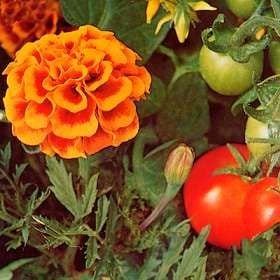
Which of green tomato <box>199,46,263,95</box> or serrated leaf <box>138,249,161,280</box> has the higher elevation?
green tomato <box>199,46,263,95</box>

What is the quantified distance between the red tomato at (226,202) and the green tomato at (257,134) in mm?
33

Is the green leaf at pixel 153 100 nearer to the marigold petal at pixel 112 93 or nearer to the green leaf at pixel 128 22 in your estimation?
the green leaf at pixel 128 22

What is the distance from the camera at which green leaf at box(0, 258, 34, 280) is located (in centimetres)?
85

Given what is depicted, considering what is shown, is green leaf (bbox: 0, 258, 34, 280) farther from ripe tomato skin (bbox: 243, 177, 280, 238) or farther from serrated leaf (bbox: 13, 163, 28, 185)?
ripe tomato skin (bbox: 243, 177, 280, 238)

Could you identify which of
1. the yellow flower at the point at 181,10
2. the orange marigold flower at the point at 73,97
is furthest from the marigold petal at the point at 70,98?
the yellow flower at the point at 181,10

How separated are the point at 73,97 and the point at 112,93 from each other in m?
0.03

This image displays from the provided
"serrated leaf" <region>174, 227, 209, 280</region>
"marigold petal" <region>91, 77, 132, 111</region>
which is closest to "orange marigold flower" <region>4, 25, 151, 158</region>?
"marigold petal" <region>91, 77, 132, 111</region>

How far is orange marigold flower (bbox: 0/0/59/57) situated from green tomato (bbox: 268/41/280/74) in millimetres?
184

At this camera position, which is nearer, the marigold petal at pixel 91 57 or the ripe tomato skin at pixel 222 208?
the marigold petal at pixel 91 57

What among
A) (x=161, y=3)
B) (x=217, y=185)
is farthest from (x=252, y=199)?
(x=161, y=3)

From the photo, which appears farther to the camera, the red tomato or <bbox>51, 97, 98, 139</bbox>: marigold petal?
the red tomato

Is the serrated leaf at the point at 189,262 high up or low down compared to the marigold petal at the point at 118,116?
down

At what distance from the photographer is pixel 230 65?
2.71ft

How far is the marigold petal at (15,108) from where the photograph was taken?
2.47ft
